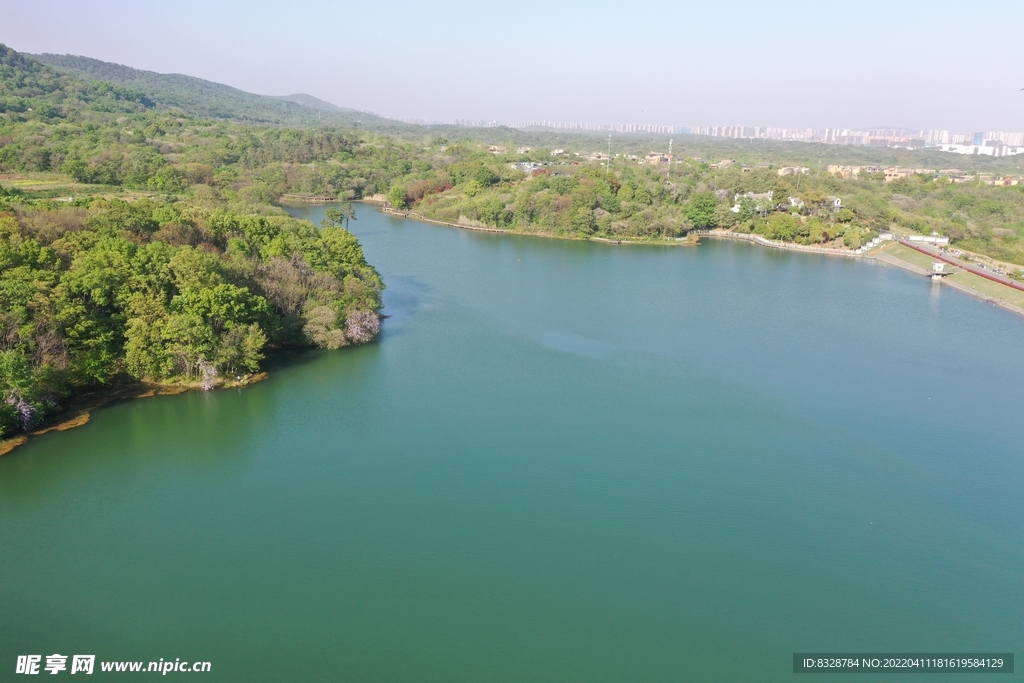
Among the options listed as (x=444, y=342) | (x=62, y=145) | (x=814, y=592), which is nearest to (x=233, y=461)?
(x=444, y=342)

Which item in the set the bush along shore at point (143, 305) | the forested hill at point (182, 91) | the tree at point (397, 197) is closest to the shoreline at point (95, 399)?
the bush along shore at point (143, 305)

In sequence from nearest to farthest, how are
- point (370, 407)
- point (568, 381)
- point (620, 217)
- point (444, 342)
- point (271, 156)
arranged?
point (370, 407), point (568, 381), point (444, 342), point (620, 217), point (271, 156)

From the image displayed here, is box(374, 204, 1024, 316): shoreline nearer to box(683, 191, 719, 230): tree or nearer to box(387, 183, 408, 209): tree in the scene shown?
box(683, 191, 719, 230): tree

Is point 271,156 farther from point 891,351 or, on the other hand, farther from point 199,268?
point 891,351

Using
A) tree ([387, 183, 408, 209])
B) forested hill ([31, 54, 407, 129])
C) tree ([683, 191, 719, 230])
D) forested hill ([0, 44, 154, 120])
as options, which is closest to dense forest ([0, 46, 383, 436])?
tree ([387, 183, 408, 209])

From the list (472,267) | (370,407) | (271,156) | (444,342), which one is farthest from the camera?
(271,156)

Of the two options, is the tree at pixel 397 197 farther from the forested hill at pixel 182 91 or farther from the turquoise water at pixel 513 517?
the forested hill at pixel 182 91
